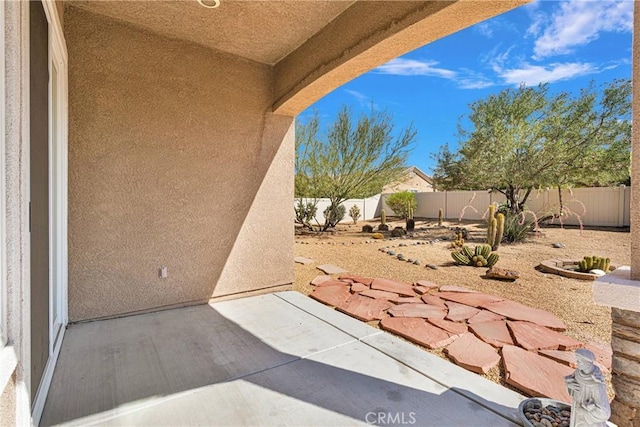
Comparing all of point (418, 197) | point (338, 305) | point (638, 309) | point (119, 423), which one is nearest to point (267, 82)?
point (338, 305)

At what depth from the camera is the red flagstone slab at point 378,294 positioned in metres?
4.91

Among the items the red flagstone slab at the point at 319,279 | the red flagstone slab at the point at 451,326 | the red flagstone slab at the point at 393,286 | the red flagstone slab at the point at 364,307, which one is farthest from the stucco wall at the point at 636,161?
the red flagstone slab at the point at 319,279

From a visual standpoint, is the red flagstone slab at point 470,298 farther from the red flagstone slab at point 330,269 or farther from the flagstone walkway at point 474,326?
the red flagstone slab at point 330,269

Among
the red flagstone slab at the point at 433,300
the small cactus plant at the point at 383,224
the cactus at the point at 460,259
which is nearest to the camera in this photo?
the red flagstone slab at the point at 433,300

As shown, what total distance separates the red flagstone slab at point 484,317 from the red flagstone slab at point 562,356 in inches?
32.4

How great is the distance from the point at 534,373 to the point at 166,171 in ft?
15.3

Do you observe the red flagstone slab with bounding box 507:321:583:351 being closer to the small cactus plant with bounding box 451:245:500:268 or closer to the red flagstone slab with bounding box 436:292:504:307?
the red flagstone slab with bounding box 436:292:504:307

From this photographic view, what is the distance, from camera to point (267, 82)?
4949 millimetres

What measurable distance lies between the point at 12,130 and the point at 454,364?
3.62 meters

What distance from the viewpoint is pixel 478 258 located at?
724 centimetres

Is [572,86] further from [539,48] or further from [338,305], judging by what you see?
[338,305]

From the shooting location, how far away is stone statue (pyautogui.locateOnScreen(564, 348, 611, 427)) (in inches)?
63.0

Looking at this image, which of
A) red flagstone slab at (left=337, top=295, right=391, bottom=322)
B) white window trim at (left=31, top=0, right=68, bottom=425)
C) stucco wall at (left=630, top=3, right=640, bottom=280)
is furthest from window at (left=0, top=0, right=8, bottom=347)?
red flagstone slab at (left=337, top=295, right=391, bottom=322)

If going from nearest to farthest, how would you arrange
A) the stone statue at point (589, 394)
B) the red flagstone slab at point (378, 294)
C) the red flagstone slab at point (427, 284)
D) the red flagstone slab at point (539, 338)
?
the stone statue at point (589, 394) → the red flagstone slab at point (539, 338) → the red flagstone slab at point (378, 294) → the red flagstone slab at point (427, 284)
